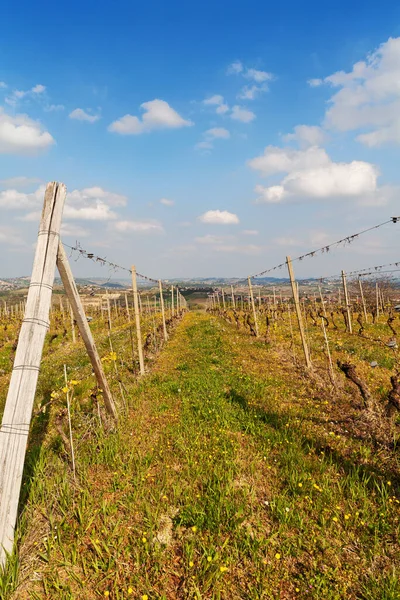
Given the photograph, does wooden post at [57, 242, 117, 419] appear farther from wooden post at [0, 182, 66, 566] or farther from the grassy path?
the grassy path

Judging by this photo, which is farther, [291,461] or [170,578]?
[291,461]

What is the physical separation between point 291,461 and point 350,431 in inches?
80.5

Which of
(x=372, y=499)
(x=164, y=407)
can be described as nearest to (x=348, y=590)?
(x=372, y=499)

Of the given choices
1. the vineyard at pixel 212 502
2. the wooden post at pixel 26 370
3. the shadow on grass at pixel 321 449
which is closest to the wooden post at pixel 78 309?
the vineyard at pixel 212 502

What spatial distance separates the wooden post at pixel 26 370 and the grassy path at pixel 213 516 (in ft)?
2.09

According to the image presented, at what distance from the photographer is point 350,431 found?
234 inches

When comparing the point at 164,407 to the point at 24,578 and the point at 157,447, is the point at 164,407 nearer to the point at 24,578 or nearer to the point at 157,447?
the point at 157,447

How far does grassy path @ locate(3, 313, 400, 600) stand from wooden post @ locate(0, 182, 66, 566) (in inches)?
25.1

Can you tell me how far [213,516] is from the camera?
12.0 feet

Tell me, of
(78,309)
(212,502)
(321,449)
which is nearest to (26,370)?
(78,309)

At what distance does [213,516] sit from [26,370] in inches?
113

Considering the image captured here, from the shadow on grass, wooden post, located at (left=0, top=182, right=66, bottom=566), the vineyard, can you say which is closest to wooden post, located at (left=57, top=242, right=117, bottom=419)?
the vineyard

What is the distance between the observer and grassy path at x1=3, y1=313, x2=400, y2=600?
2.91 m

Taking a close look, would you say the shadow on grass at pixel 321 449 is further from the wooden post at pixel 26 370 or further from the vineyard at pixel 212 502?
the wooden post at pixel 26 370
